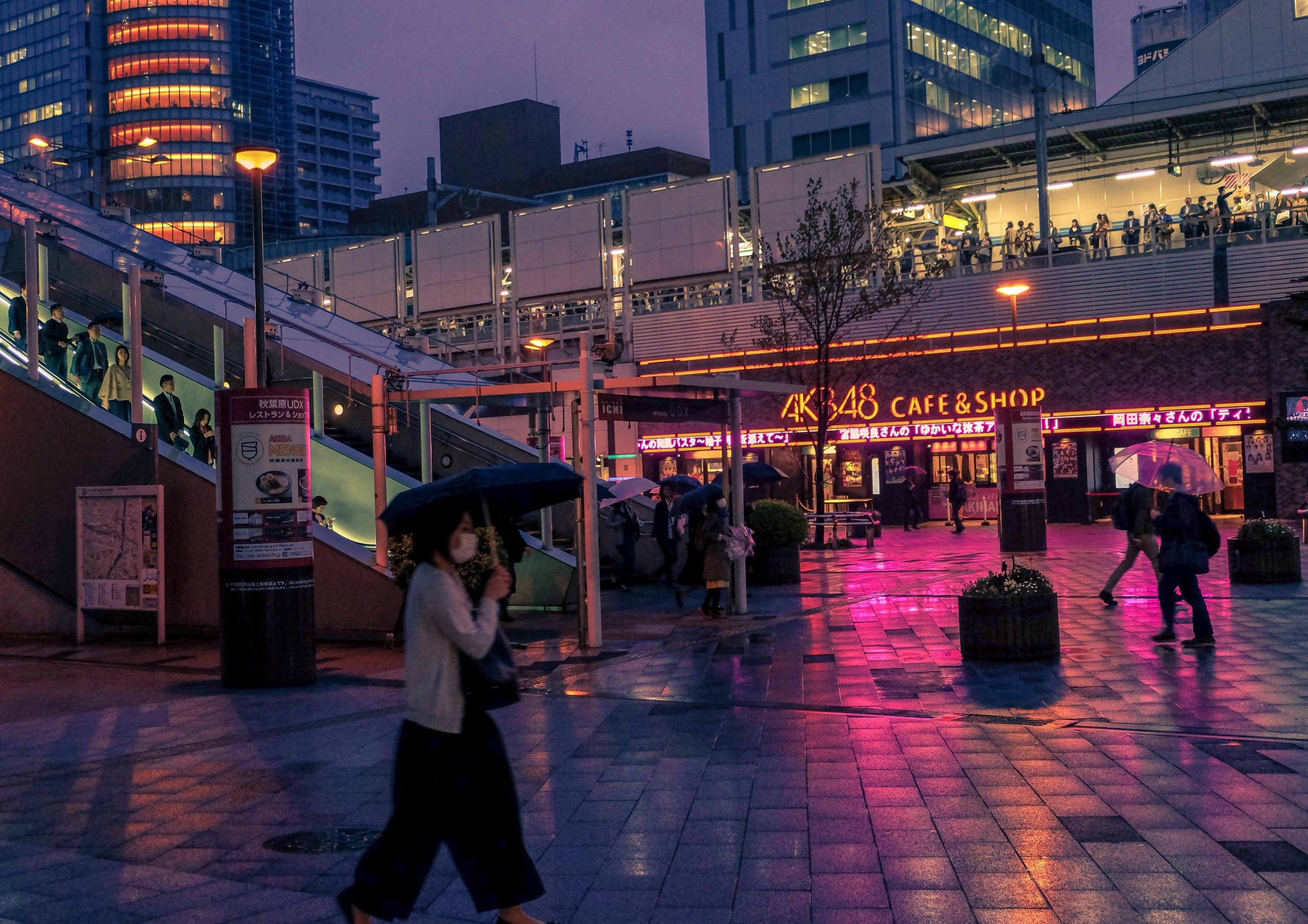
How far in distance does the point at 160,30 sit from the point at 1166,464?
13278 cm

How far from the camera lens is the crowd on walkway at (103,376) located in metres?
15.9

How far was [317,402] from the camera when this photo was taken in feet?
62.6

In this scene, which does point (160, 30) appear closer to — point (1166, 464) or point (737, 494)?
point (737, 494)

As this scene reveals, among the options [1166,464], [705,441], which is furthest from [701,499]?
[705,441]

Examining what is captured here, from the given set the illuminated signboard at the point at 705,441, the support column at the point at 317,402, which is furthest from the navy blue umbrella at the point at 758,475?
the illuminated signboard at the point at 705,441

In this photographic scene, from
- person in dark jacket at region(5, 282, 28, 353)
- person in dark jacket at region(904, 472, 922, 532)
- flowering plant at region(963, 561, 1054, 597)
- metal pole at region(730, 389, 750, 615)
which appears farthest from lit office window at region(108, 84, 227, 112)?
flowering plant at region(963, 561, 1054, 597)

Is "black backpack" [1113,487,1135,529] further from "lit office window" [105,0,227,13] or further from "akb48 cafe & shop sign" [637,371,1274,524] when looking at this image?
"lit office window" [105,0,227,13]

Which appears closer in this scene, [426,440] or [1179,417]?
[426,440]

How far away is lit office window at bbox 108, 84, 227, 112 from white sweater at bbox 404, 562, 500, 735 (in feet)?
447

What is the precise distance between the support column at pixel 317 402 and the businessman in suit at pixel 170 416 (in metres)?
2.24

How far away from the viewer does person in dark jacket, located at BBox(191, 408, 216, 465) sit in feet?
51.8

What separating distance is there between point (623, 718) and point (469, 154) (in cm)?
10264

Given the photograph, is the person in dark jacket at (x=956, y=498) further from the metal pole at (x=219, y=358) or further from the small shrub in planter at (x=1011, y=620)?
the small shrub in planter at (x=1011, y=620)

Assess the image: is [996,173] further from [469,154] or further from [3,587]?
[469,154]
